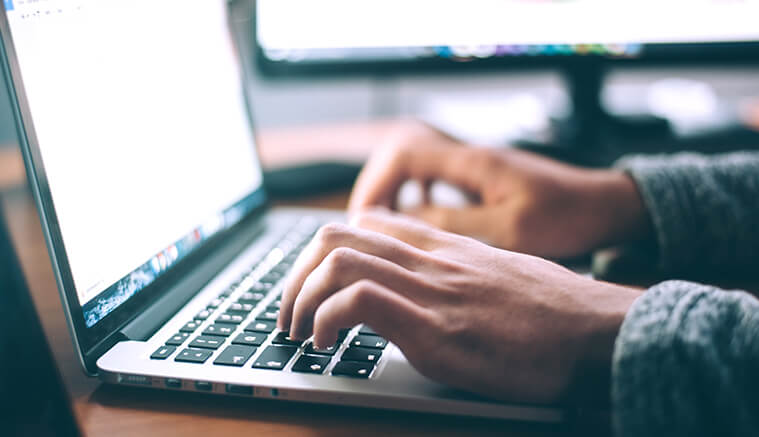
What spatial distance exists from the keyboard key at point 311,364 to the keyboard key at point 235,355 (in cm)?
3

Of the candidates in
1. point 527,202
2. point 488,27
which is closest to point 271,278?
point 527,202

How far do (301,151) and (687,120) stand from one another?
61 cm

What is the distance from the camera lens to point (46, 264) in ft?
1.90

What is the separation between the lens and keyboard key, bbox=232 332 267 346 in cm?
35

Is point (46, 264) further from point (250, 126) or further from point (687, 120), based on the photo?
point (687, 120)

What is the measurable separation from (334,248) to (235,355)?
9 centimetres

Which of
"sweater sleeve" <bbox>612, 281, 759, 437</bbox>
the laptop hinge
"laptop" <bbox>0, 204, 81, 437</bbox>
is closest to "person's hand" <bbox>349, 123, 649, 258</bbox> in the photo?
the laptop hinge

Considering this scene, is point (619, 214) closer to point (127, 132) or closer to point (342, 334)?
point (342, 334)

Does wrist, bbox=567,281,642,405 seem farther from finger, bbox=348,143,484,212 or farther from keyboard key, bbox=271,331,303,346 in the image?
finger, bbox=348,143,484,212

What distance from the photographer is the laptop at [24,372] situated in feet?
0.84

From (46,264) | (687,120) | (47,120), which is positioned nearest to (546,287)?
(47,120)

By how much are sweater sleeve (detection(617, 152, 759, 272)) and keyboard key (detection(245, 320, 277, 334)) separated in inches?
13.2

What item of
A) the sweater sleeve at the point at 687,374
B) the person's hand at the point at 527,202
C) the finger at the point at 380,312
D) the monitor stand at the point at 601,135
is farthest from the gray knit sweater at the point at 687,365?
the monitor stand at the point at 601,135

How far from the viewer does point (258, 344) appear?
0.35 metres
